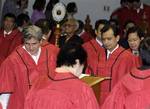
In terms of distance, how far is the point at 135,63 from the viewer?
17.4 feet

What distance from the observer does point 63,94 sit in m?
3.58

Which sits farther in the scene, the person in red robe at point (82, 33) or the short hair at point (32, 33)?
the person in red robe at point (82, 33)

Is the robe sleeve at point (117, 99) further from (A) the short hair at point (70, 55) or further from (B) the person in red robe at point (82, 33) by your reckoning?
(B) the person in red robe at point (82, 33)

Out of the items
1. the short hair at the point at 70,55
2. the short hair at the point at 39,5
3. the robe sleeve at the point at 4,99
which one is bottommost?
the robe sleeve at the point at 4,99

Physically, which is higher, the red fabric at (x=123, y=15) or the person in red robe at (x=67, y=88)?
the red fabric at (x=123, y=15)

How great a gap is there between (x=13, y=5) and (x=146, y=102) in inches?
215

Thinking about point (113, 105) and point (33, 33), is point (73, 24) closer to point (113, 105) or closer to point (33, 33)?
point (33, 33)

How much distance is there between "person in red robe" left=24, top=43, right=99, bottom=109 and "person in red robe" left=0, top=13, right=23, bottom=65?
346 cm

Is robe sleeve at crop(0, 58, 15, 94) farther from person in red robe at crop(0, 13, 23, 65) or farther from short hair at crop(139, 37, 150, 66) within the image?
person in red robe at crop(0, 13, 23, 65)

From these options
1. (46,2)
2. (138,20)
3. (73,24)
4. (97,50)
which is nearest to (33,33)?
(97,50)

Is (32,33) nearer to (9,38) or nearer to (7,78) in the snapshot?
Result: (7,78)

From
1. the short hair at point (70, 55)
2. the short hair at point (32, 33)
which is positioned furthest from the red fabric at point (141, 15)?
the short hair at point (70, 55)

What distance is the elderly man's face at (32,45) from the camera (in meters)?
4.77

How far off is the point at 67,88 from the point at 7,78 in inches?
54.3
